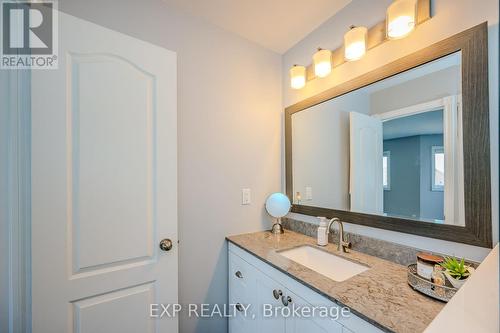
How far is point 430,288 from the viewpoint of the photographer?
2.85ft

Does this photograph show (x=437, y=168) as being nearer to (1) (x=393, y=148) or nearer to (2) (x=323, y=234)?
(1) (x=393, y=148)

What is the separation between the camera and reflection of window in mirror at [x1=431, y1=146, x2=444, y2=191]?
3.42 ft

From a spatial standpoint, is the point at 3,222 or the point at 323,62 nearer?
the point at 3,222

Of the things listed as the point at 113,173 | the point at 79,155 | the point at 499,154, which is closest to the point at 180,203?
the point at 113,173

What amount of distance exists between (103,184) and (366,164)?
1.37 m

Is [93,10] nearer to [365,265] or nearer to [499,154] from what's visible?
[499,154]

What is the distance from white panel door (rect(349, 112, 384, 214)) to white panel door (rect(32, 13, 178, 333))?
103 centimetres

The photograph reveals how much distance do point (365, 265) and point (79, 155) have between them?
1.43 metres

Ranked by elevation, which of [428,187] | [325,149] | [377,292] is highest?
[325,149]

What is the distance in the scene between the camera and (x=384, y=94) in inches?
49.4

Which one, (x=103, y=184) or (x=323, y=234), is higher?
(x=103, y=184)

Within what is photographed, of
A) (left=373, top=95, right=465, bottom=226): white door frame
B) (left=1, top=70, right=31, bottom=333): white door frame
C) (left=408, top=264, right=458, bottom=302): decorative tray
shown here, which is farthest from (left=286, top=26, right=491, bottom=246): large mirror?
(left=1, top=70, right=31, bottom=333): white door frame

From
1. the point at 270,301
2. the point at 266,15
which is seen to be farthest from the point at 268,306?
the point at 266,15

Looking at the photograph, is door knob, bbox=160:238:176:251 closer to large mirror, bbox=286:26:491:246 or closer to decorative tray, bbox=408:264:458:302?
large mirror, bbox=286:26:491:246
